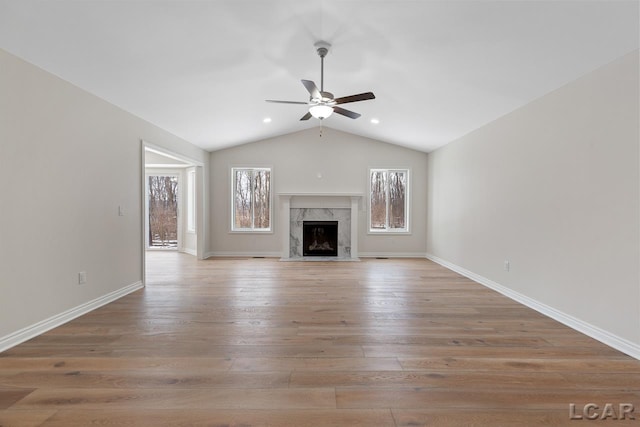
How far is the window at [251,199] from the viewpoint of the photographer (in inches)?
284

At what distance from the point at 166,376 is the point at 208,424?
63 centimetres

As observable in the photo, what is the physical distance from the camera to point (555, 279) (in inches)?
127

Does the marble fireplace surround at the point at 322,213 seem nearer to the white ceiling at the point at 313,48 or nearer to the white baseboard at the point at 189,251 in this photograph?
the white baseboard at the point at 189,251

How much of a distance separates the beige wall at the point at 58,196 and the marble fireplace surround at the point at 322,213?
347 centimetres

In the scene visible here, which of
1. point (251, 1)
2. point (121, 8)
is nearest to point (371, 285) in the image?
point (251, 1)

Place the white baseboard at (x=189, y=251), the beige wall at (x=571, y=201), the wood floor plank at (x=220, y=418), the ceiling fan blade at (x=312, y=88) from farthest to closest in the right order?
1. the white baseboard at (x=189, y=251)
2. the ceiling fan blade at (x=312, y=88)
3. the beige wall at (x=571, y=201)
4. the wood floor plank at (x=220, y=418)

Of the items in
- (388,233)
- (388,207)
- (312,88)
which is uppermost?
(312,88)

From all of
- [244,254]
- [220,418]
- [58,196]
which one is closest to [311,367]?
[220,418]

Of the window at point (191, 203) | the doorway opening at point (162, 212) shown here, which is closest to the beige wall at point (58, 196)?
the window at point (191, 203)

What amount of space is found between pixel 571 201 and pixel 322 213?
4756mm

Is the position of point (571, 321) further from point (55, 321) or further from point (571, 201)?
point (55, 321)

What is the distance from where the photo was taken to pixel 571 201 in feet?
9.89

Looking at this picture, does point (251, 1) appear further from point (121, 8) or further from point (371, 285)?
point (371, 285)

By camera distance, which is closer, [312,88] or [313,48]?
[312,88]
